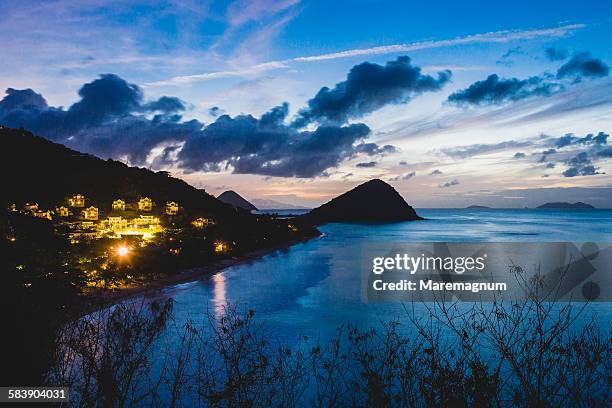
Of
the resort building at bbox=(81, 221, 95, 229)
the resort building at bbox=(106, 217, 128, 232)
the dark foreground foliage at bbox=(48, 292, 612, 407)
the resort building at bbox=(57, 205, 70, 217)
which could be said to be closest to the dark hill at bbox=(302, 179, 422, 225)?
the resort building at bbox=(106, 217, 128, 232)

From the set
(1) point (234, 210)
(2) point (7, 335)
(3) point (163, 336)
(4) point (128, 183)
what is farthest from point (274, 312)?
(1) point (234, 210)

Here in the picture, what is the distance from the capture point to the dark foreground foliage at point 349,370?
16.5ft

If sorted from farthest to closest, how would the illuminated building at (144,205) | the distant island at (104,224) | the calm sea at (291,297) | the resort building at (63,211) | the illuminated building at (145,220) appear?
1. the illuminated building at (144,205)
2. the illuminated building at (145,220)
3. the resort building at (63,211)
4. the distant island at (104,224)
5. the calm sea at (291,297)

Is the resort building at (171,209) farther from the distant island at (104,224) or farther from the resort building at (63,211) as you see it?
the resort building at (63,211)

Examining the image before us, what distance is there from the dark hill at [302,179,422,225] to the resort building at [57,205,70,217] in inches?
5268

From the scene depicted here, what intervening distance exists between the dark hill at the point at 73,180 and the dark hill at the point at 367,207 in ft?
335

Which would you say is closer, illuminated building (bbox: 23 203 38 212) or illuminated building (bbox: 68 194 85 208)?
illuminated building (bbox: 23 203 38 212)

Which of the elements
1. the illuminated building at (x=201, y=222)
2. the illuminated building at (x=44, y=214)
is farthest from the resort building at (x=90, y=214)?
the illuminated building at (x=201, y=222)

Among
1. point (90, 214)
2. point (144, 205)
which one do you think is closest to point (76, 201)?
point (90, 214)

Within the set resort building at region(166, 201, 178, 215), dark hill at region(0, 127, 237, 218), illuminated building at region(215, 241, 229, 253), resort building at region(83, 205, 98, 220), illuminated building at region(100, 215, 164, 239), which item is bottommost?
illuminated building at region(215, 241, 229, 253)

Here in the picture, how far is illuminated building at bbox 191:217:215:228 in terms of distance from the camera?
49.7 meters

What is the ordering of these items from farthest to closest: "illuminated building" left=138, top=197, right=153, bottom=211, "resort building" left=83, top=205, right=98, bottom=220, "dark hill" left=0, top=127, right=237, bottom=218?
1. "dark hill" left=0, top=127, right=237, bottom=218
2. "illuminated building" left=138, top=197, right=153, bottom=211
3. "resort building" left=83, top=205, right=98, bottom=220

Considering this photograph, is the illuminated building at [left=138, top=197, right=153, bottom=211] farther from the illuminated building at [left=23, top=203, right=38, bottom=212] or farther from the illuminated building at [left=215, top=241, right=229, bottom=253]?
the illuminated building at [left=23, top=203, right=38, bottom=212]

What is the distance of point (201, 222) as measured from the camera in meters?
51.1
